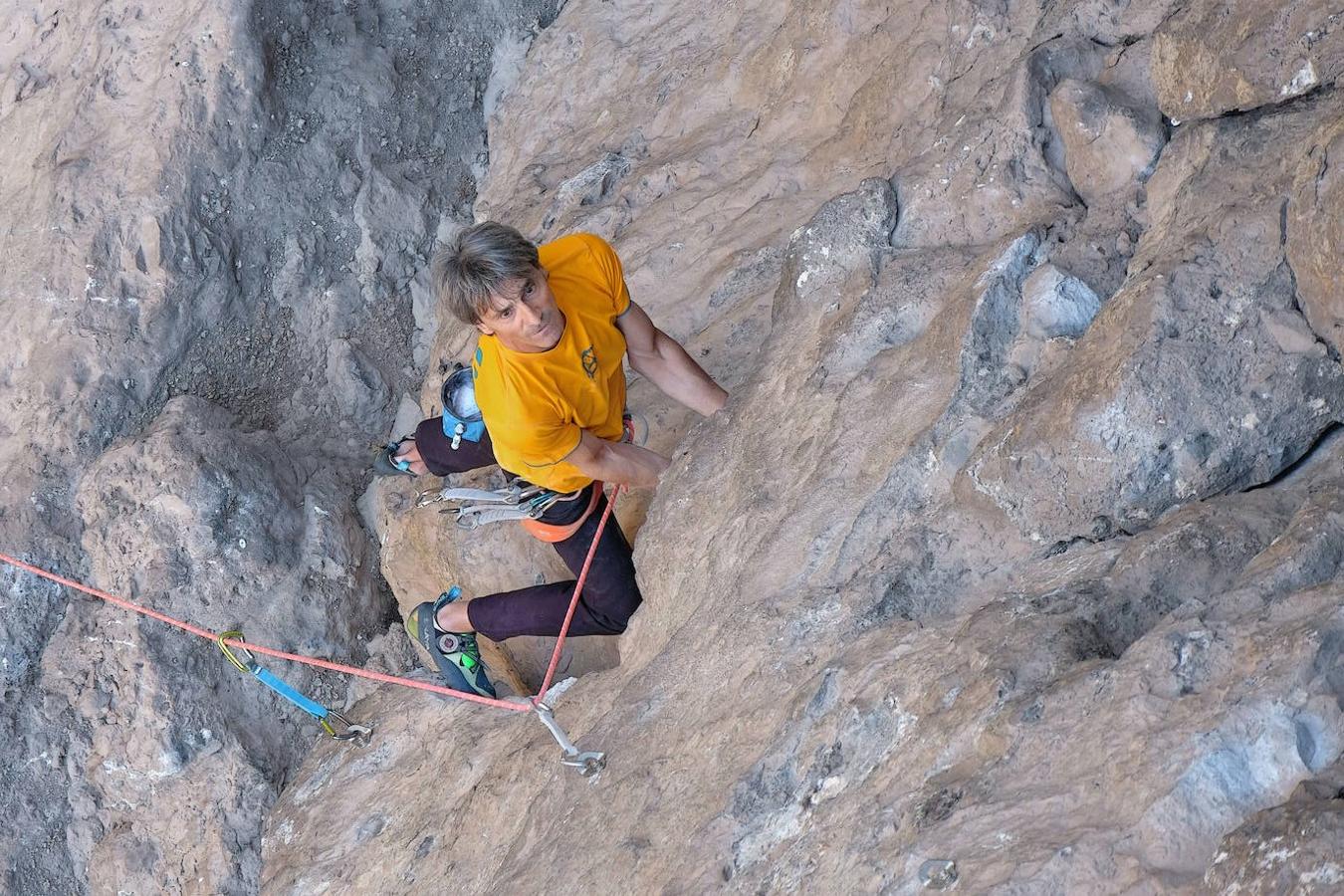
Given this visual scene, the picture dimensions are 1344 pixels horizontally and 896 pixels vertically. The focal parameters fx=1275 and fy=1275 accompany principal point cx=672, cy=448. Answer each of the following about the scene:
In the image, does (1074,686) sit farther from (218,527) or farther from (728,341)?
(218,527)

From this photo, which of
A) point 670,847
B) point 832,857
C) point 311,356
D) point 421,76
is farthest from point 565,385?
point 421,76

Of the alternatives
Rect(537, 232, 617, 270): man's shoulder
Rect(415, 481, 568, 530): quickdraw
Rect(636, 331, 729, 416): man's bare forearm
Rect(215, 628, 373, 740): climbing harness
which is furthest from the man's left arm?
Rect(215, 628, 373, 740): climbing harness

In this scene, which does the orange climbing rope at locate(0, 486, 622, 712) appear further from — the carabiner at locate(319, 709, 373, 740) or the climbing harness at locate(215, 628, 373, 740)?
the carabiner at locate(319, 709, 373, 740)

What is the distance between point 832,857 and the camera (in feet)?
7.83

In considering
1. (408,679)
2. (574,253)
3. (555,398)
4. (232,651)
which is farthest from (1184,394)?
(232,651)

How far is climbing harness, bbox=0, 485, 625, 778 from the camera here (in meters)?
3.38

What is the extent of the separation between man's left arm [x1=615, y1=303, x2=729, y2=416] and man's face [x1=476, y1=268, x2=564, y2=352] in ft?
1.21

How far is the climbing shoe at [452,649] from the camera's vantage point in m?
4.33

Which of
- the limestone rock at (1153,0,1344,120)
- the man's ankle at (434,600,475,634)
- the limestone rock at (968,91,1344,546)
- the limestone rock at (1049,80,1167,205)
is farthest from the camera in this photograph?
the man's ankle at (434,600,475,634)

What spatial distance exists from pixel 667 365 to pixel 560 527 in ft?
2.01

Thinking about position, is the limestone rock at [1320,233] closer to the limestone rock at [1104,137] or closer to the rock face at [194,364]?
the limestone rock at [1104,137]

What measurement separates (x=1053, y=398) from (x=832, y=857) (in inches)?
43.2

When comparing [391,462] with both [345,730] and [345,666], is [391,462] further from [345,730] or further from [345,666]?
[345,730]

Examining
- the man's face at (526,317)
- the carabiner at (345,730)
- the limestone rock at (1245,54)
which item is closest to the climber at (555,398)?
the man's face at (526,317)
